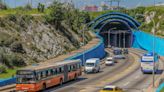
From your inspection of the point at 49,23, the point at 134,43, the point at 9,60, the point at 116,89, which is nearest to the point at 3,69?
the point at 9,60

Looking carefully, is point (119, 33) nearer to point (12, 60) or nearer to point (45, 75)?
point (12, 60)

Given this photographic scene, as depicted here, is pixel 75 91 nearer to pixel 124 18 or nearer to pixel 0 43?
pixel 0 43

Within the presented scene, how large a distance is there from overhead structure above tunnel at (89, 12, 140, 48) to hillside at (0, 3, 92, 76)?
69829 millimetres

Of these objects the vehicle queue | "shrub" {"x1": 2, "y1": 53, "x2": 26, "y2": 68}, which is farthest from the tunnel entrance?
the vehicle queue

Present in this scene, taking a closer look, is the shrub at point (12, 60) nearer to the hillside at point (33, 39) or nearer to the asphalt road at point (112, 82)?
the hillside at point (33, 39)

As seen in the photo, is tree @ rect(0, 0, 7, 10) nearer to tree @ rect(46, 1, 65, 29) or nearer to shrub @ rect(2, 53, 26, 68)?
tree @ rect(46, 1, 65, 29)

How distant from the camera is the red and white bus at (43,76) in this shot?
156 ft

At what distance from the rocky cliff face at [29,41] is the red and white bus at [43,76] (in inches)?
560

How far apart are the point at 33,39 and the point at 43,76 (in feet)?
127

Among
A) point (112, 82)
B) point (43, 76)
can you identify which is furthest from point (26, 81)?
point (112, 82)

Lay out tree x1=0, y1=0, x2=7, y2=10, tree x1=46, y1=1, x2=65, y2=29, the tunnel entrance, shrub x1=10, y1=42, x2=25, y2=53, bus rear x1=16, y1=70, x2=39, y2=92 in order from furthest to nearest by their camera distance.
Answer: the tunnel entrance → tree x1=0, y1=0, x2=7, y2=10 → tree x1=46, y1=1, x2=65, y2=29 → shrub x1=10, y1=42, x2=25, y2=53 → bus rear x1=16, y1=70, x2=39, y2=92

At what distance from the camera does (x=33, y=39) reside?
88250mm

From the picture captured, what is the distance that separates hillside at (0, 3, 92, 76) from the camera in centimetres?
7469

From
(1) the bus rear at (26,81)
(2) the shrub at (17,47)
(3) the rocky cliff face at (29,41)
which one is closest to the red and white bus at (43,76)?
(1) the bus rear at (26,81)
